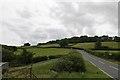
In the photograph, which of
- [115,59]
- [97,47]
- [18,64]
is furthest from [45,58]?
[97,47]

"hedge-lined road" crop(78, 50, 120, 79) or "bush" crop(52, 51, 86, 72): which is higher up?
"bush" crop(52, 51, 86, 72)

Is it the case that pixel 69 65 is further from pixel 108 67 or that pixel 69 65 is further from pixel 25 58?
pixel 25 58

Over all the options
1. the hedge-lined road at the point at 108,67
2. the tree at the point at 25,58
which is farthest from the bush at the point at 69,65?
the tree at the point at 25,58

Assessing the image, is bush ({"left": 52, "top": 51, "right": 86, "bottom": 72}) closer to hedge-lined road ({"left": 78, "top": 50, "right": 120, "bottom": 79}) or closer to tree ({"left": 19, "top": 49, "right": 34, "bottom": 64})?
hedge-lined road ({"left": 78, "top": 50, "right": 120, "bottom": 79})

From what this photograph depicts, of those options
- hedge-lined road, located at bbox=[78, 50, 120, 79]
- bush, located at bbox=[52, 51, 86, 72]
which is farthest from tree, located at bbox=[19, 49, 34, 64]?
bush, located at bbox=[52, 51, 86, 72]

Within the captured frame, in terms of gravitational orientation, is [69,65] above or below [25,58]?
above

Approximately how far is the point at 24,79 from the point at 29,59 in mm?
40399

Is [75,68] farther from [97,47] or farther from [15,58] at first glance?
[97,47]

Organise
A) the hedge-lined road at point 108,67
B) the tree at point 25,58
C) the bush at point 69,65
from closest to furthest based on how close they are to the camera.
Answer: the bush at point 69,65
the hedge-lined road at point 108,67
the tree at point 25,58

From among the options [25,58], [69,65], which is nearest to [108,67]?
[69,65]

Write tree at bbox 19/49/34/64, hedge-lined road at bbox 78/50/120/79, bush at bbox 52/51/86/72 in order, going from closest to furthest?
bush at bbox 52/51/86/72 < hedge-lined road at bbox 78/50/120/79 < tree at bbox 19/49/34/64

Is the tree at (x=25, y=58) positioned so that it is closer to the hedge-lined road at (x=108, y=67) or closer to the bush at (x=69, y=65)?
the hedge-lined road at (x=108, y=67)

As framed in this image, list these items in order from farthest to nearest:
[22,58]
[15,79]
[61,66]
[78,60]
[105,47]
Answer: [105,47]
[22,58]
[78,60]
[61,66]
[15,79]

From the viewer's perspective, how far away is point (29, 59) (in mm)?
59688
